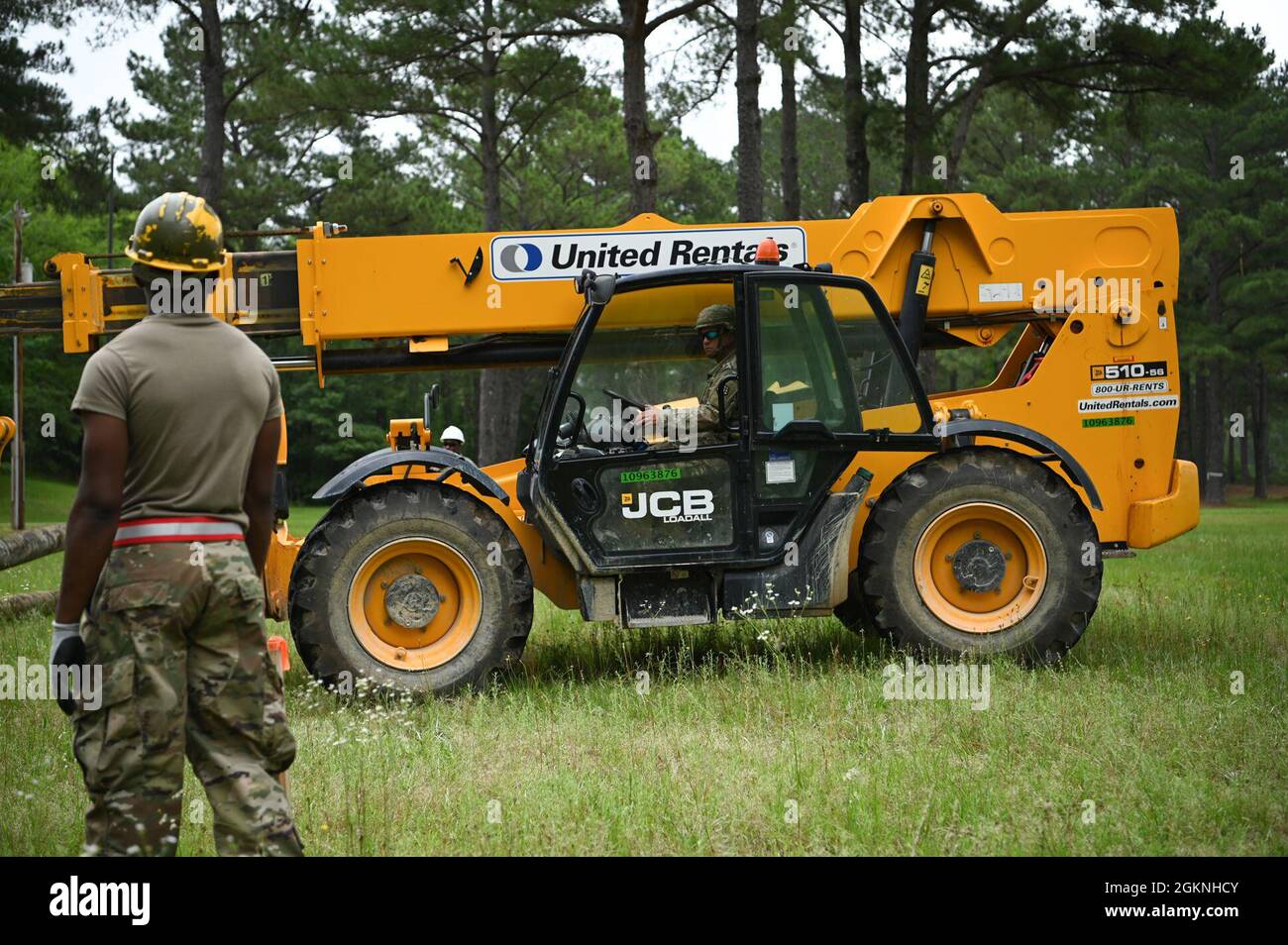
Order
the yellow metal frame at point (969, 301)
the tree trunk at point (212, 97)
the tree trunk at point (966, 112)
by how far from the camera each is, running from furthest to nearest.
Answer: the tree trunk at point (212, 97)
the tree trunk at point (966, 112)
the yellow metal frame at point (969, 301)

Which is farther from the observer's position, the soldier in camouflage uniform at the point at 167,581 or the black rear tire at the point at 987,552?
the black rear tire at the point at 987,552

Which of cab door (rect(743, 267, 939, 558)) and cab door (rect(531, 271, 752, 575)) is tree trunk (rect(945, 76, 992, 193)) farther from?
cab door (rect(531, 271, 752, 575))

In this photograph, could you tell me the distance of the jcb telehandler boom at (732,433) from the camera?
25.2 ft

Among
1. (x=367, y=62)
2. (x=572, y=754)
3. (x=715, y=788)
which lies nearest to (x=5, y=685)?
(x=572, y=754)

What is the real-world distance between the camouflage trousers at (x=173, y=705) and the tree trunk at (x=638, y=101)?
541 inches

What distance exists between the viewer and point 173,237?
4.01m

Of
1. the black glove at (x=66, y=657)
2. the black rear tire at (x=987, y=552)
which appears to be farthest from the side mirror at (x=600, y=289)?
the black glove at (x=66, y=657)

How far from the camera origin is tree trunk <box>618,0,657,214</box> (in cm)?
1725

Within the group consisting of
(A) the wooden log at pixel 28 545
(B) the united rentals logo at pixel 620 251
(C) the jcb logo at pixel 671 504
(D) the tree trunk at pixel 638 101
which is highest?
(D) the tree trunk at pixel 638 101

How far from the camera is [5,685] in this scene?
26.7 feet

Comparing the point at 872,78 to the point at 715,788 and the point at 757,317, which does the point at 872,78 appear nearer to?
the point at 757,317

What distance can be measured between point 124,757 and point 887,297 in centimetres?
610

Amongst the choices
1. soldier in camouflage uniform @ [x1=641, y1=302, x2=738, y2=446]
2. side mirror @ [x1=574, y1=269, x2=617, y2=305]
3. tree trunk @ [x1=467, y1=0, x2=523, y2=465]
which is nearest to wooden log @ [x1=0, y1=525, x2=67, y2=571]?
side mirror @ [x1=574, y1=269, x2=617, y2=305]

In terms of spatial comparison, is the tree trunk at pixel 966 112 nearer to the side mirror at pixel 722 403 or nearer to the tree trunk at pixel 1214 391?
the side mirror at pixel 722 403
